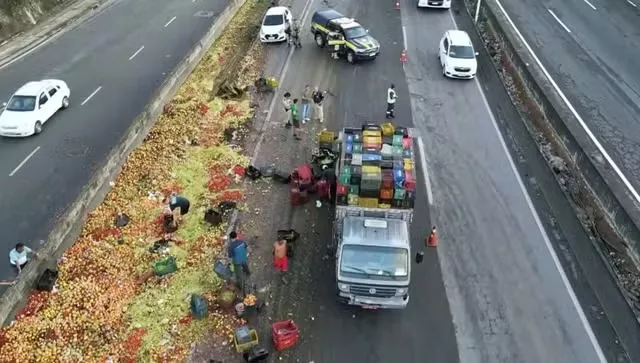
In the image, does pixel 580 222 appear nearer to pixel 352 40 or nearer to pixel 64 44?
pixel 352 40

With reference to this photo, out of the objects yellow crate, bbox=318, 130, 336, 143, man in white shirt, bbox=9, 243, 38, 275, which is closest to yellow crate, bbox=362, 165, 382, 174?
yellow crate, bbox=318, 130, 336, 143

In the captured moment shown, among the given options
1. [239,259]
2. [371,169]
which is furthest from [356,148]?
[239,259]

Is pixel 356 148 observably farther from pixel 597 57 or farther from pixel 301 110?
pixel 597 57

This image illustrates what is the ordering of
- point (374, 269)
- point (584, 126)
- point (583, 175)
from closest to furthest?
point (374, 269) → point (583, 175) → point (584, 126)

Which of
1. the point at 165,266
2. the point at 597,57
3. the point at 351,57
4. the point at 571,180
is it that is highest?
the point at 165,266

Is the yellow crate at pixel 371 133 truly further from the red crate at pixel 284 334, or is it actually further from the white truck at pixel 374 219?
the red crate at pixel 284 334

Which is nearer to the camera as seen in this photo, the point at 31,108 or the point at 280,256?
the point at 280,256

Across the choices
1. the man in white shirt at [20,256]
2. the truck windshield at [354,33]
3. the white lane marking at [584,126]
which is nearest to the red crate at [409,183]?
the white lane marking at [584,126]

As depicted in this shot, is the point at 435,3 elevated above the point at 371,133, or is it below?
below
